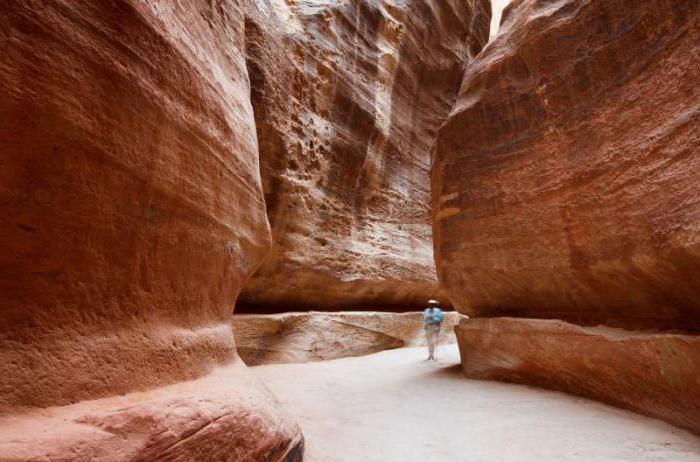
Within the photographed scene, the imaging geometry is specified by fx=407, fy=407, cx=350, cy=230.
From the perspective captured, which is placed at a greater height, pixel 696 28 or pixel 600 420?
pixel 696 28

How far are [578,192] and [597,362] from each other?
1871 millimetres

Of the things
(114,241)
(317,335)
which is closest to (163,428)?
(114,241)

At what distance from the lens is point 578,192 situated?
4.68m

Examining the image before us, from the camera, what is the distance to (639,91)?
162 inches

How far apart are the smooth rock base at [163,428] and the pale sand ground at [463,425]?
0.77 metres

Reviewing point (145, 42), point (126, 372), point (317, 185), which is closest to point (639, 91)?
point (145, 42)

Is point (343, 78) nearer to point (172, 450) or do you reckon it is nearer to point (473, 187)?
point (473, 187)

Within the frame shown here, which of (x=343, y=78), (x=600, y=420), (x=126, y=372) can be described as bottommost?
(x=600, y=420)

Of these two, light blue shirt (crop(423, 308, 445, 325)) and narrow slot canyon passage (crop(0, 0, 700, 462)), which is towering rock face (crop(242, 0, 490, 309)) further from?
light blue shirt (crop(423, 308, 445, 325))

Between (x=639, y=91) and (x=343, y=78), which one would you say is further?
(x=343, y=78)

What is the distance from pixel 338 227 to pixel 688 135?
706 centimetres

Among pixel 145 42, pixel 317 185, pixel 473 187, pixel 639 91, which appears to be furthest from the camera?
pixel 317 185

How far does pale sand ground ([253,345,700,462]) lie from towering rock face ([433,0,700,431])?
421mm

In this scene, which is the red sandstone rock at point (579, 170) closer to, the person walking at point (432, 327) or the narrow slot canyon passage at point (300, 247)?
the narrow slot canyon passage at point (300, 247)
